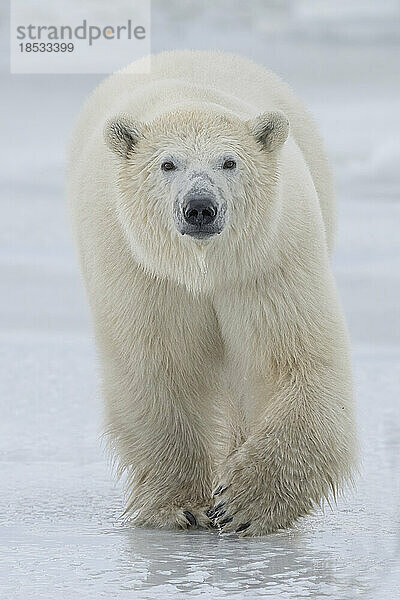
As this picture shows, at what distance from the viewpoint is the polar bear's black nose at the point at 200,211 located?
166 inches

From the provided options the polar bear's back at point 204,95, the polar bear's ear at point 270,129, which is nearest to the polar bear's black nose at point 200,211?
the polar bear's ear at point 270,129

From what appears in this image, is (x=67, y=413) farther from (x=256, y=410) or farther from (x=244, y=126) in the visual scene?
(x=244, y=126)

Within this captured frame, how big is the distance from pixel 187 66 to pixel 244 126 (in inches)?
39.9

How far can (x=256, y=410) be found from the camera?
16.0ft

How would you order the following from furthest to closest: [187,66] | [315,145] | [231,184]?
[315,145]
[187,66]
[231,184]

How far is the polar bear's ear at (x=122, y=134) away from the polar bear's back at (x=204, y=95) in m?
0.16

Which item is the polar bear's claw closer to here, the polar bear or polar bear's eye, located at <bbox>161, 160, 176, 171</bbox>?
the polar bear

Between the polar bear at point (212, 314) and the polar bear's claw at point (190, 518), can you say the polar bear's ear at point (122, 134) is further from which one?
the polar bear's claw at point (190, 518)

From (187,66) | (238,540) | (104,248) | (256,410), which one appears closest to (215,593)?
(238,540)

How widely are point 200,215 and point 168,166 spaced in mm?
315

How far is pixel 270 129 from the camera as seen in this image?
4621 mm

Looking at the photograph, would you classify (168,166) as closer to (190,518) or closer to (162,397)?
(162,397)

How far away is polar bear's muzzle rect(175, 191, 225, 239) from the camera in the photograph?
4.21m

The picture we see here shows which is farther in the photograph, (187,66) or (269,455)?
(187,66)
